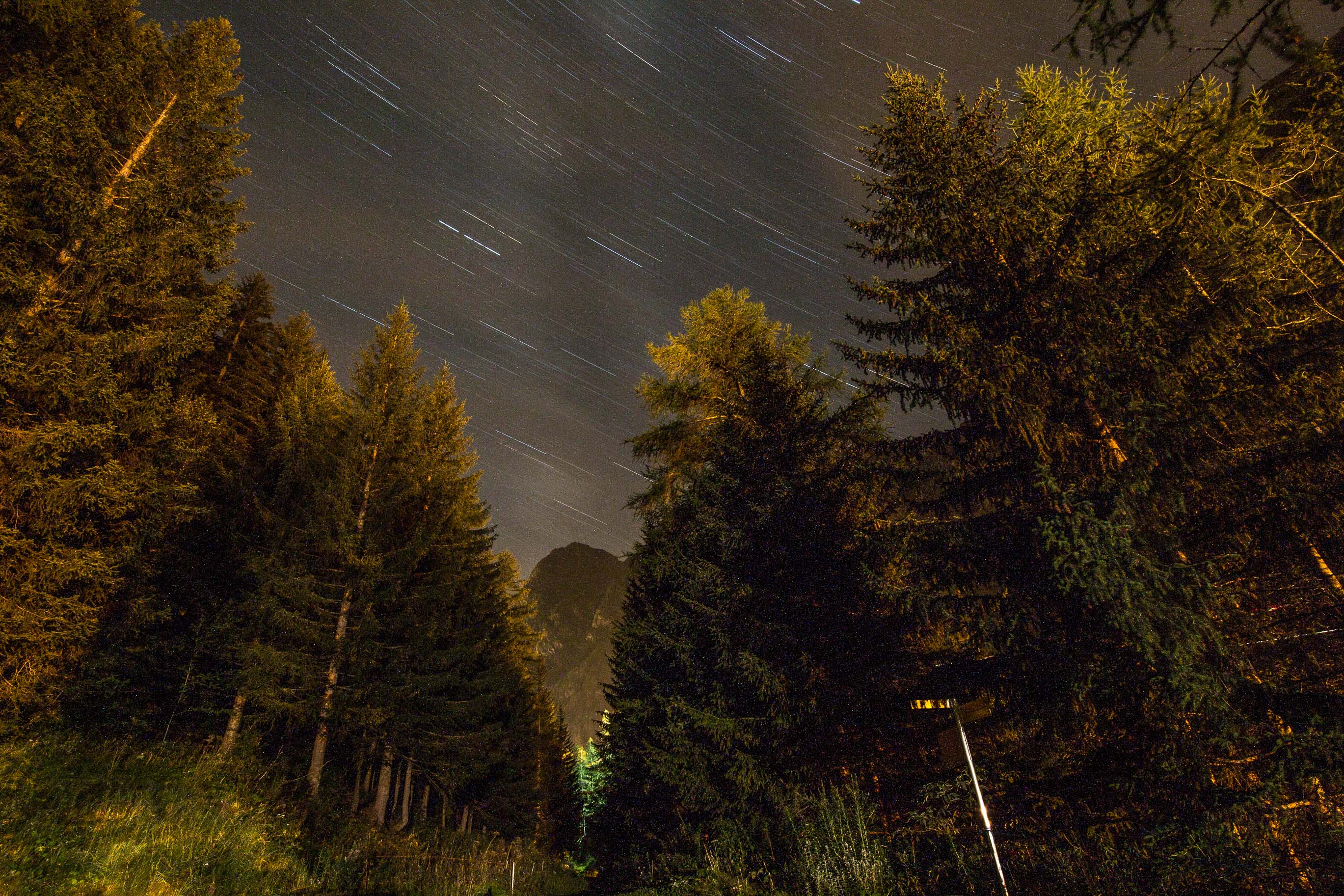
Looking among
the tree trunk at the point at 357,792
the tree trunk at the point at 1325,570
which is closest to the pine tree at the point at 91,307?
the tree trunk at the point at 357,792

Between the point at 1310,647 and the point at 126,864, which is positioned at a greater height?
the point at 1310,647

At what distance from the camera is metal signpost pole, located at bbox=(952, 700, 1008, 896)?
478 cm

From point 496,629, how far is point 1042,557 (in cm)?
1831

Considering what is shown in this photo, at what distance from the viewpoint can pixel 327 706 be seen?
1128 cm

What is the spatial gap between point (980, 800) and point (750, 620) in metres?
5.33

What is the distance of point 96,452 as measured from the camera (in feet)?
28.7

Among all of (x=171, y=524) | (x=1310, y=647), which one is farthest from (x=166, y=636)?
Result: (x=1310, y=647)

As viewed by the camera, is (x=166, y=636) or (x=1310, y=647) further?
(x=166, y=636)

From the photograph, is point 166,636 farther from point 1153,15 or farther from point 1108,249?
point 1108,249

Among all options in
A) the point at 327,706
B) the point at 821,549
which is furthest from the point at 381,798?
the point at 821,549

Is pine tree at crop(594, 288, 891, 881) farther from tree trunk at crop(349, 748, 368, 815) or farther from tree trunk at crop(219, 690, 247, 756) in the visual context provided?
tree trunk at crop(219, 690, 247, 756)

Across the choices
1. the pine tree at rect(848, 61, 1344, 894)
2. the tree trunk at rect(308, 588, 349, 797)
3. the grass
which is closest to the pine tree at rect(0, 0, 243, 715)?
the grass

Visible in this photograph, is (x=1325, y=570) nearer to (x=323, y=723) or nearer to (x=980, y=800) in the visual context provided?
(x=980, y=800)

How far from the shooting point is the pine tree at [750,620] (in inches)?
350
